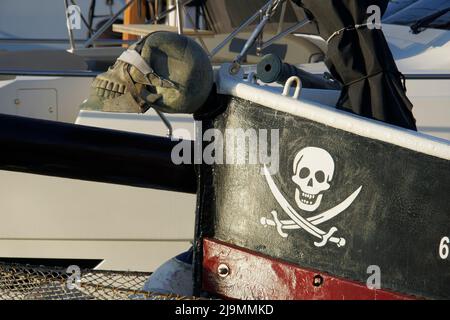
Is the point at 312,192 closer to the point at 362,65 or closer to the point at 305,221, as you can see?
the point at 305,221

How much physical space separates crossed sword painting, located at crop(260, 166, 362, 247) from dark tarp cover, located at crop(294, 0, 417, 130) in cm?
44

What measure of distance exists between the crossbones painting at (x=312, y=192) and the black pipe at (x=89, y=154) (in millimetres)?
400

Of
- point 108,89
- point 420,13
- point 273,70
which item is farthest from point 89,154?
point 420,13

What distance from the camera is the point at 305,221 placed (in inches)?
116

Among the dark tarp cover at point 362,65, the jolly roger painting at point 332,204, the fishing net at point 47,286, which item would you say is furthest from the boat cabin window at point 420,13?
the fishing net at point 47,286

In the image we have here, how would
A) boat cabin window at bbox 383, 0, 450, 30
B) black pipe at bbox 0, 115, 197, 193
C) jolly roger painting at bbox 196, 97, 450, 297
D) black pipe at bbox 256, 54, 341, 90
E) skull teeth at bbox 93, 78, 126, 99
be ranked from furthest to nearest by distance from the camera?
boat cabin window at bbox 383, 0, 450, 30, black pipe at bbox 256, 54, 341, 90, black pipe at bbox 0, 115, 197, 193, skull teeth at bbox 93, 78, 126, 99, jolly roger painting at bbox 196, 97, 450, 297

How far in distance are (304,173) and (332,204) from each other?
14cm

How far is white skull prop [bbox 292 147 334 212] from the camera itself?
114 inches

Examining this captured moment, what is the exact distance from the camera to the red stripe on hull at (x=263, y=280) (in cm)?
296

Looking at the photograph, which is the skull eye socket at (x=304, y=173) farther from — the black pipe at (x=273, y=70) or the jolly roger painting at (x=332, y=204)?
the black pipe at (x=273, y=70)

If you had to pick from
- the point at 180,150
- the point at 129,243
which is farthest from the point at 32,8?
the point at 180,150

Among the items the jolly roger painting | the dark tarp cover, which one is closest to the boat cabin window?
the dark tarp cover

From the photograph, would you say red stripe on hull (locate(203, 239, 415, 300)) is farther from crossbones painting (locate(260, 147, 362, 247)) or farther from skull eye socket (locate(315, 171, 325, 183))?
skull eye socket (locate(315, 171, 325, 183))
